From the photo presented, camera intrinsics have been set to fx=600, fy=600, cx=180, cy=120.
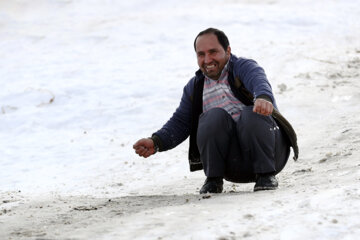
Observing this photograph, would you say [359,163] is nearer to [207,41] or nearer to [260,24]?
[207,41]

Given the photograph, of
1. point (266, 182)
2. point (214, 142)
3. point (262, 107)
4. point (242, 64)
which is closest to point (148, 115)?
point (242, 64)

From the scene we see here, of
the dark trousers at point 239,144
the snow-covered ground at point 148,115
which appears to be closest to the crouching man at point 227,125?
the dark trousers at point 239,144

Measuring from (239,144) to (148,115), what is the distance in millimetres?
5302

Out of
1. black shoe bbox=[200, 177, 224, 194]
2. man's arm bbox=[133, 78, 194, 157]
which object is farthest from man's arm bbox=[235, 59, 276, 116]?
black shoe bbox=[200, 177, 224, 194]

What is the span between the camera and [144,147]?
4.29 m

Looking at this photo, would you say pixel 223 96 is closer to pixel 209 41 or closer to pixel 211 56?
pixel 211 56

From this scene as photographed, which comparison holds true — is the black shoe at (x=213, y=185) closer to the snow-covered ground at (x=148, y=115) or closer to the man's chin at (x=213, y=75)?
the snow-covered ground at (x=148, y=115)

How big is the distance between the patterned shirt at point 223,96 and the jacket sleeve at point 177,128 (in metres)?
0.22

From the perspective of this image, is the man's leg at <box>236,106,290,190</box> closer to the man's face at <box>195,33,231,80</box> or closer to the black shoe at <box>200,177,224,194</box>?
the black shoe at <box>200,177,224,194</box>

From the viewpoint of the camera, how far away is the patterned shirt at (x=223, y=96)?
4.09 meters

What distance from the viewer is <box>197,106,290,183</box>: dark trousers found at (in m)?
3.84

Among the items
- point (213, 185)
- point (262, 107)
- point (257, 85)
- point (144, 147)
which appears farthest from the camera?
point (144, 147)

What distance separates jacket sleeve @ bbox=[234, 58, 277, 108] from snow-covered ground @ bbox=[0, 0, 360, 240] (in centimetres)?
63

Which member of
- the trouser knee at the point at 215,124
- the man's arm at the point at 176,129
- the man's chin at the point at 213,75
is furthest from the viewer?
the man's arm at the point at 176,129
